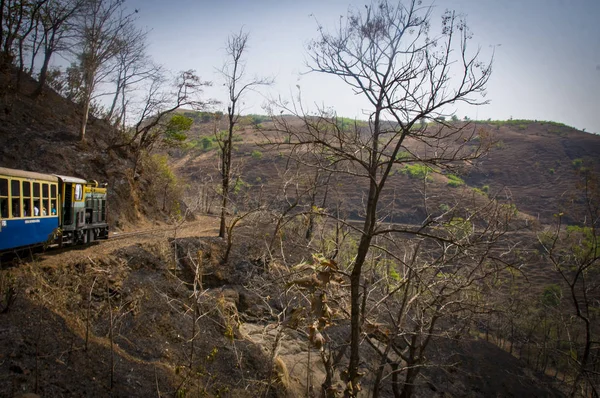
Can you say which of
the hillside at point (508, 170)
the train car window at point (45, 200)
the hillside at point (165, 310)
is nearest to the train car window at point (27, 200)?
the train car window at point (45, 200)

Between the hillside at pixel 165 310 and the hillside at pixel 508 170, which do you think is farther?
the hillside at pixel 508 170

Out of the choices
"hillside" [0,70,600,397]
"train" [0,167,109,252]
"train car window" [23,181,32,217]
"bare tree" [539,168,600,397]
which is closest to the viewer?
"hillside" [0,70,600,397]

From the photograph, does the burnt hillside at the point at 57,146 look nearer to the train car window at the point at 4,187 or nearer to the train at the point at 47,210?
the train at the point at 47,210

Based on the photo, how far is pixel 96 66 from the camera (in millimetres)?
21094

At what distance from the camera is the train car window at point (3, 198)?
9.23 m

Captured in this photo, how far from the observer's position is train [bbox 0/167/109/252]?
31.2 feet

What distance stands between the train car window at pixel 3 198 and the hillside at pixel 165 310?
1418 millimetres

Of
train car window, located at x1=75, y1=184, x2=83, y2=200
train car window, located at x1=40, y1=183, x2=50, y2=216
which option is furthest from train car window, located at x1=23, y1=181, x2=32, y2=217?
train car window, located at x1=75, y1=184, x2=83, y2=200

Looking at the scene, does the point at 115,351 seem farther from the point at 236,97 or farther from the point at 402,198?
the point at 402,198

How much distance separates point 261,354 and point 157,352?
3273mm

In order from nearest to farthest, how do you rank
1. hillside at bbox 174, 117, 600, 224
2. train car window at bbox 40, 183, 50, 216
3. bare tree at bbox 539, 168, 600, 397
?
bare tree at bbox 539, 168, 600, 397 < train car window at bbox 40, 183, 50, 216 < hillside at bbox 174, 117, 600, 224

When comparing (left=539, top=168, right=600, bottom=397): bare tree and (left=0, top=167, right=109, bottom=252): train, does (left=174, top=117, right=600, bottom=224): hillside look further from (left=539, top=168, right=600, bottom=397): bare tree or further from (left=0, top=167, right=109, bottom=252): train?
(left=0, top=167, right=109, bottom=252): train

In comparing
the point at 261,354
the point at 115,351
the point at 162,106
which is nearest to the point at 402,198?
the point at 162,106

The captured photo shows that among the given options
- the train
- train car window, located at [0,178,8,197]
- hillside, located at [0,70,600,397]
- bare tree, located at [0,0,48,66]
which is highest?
bare tree, located at [0,0,48,66]
